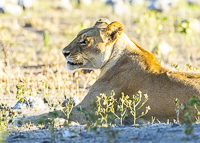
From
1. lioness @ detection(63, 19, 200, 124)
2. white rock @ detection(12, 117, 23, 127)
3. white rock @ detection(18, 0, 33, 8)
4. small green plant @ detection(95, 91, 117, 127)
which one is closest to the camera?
small green plant @ detection(95, 91, 117, 127)

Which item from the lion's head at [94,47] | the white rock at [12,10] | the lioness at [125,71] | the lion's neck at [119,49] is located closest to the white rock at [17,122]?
the lioness at [125,71]

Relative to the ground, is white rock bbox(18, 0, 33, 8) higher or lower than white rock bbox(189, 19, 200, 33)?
higher

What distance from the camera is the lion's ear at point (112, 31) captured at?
5.85 metres

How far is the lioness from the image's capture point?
16.7 feet

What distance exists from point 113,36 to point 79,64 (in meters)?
0.60

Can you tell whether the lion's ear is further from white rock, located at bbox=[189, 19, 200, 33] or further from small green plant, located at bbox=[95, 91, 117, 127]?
white rock, located at bbox=[189, 19, 200, 33]

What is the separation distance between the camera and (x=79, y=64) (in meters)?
6.03

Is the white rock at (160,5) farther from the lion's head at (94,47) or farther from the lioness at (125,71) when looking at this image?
the lion's head at (94,47)

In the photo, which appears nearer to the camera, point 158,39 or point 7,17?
point 158,39

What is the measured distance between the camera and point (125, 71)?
223 inches

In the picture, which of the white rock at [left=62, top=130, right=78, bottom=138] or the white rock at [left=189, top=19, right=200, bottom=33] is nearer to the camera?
the white rock at [left=62, top=130, right=78, bottom=138]

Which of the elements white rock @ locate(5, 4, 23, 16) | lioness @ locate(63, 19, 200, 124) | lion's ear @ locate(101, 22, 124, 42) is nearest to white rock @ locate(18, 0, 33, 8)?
white rock @ locate(5, 4, 23, 16)

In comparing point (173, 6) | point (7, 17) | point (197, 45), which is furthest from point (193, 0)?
point (197, 45)

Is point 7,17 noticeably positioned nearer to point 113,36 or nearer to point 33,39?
point 33,39
